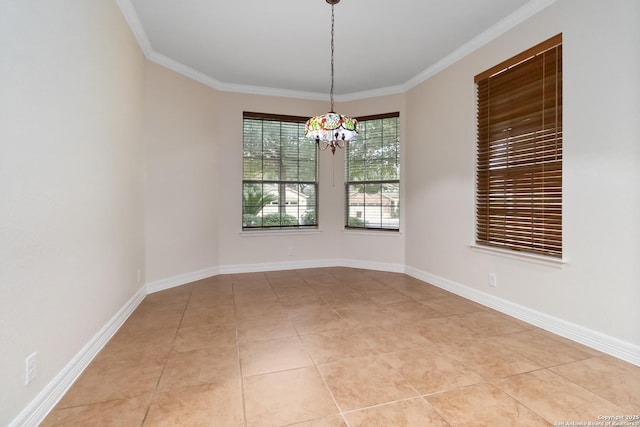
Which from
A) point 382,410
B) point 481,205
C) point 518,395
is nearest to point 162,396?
point 382,410

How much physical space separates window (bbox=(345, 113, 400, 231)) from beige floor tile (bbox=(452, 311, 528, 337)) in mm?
2011

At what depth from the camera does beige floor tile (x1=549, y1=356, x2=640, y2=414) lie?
175 cm

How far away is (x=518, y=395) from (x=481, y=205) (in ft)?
6.80

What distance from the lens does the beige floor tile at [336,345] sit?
225cm

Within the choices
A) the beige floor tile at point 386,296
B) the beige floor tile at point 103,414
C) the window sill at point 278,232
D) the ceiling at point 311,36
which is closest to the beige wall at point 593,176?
the ceiling at point 311,36

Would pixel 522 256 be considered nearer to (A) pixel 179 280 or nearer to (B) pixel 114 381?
(B) pixel 114 381

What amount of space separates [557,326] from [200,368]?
283 centimetres

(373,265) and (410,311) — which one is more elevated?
(373,265)

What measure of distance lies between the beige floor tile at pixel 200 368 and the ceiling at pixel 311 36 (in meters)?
2.93

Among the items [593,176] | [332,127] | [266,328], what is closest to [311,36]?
[332,127]

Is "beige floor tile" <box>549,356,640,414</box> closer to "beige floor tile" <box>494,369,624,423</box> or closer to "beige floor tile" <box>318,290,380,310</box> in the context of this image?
"beige floor tile" <box>494,369,624,423</box>

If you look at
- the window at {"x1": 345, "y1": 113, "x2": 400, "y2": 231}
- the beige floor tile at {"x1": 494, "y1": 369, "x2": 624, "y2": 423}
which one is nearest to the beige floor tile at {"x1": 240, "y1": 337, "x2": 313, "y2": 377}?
the beige floor tile at {"x1": 494, "y1": 369, "x2": 624, "y2": 423}

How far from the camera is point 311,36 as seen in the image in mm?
3377

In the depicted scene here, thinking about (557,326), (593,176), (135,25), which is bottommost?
(557,326)
